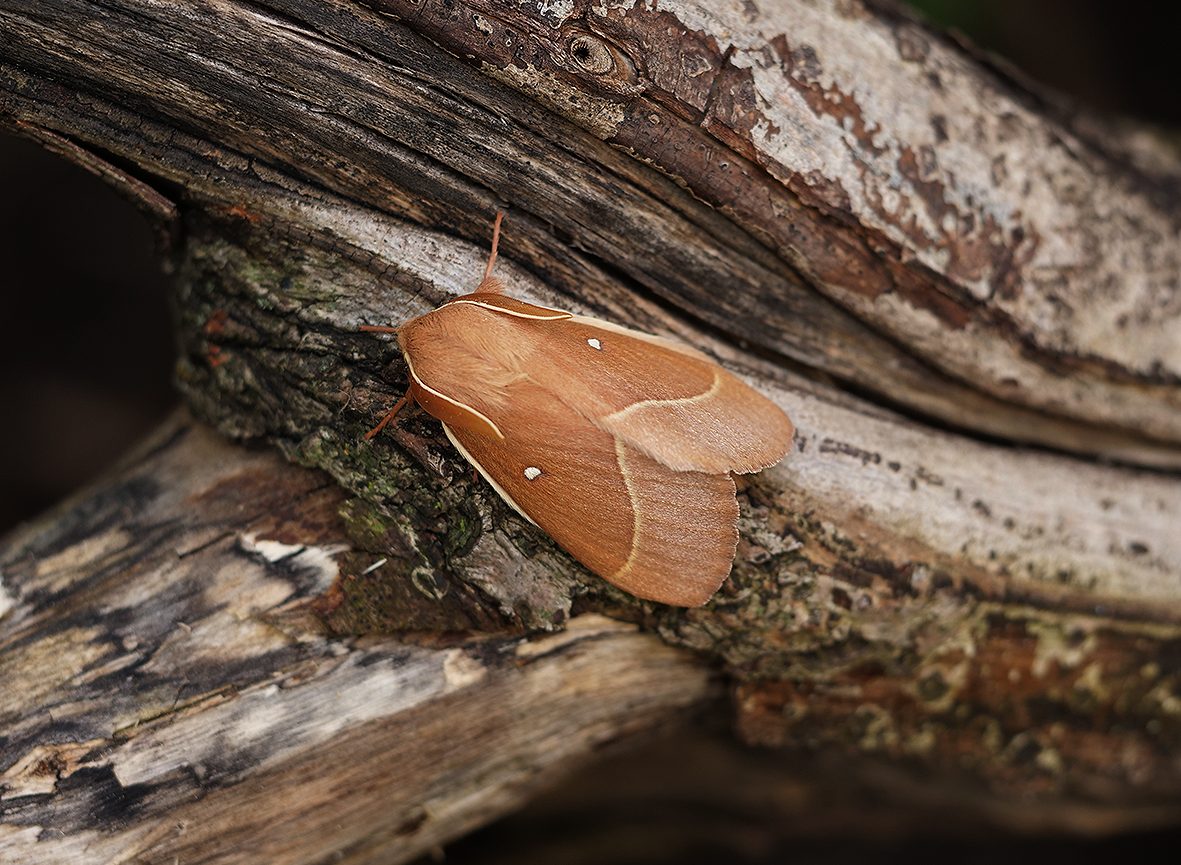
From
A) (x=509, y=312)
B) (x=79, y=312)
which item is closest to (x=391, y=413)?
(x=509, y=312)

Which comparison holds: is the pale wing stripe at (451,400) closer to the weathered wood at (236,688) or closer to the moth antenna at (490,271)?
the moth antenna at (490,271)

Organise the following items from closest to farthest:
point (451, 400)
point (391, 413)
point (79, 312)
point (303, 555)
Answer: point (451, 400), point (391, 413), point (303, 555), point (79, 312)

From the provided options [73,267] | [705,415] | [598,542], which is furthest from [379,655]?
[73,267]

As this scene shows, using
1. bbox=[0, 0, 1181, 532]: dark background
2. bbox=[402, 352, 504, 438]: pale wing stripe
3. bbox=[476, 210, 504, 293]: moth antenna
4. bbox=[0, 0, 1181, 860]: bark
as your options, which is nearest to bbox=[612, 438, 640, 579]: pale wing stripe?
bbox=[0, 0, 1181, 860]: bark

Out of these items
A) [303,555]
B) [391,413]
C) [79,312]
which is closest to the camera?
[391,413]

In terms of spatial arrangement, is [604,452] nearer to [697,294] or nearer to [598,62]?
[697,294]

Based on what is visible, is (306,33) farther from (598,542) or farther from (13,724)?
(13,724)
